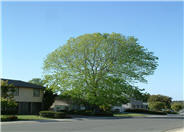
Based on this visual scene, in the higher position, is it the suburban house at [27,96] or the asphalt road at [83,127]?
the suburban house at [27,96]

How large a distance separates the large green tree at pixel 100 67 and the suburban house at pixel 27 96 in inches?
169

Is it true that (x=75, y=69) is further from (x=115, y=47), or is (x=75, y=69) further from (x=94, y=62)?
(x=115, y=47)

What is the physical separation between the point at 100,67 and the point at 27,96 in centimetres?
1349

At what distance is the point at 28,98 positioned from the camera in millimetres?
46969

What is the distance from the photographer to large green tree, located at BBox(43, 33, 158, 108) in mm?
43625

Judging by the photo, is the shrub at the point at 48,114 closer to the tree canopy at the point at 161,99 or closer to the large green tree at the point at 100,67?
the large green tree at the point at 100,67

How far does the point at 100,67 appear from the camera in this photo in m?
45.1

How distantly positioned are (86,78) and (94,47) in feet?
17.0

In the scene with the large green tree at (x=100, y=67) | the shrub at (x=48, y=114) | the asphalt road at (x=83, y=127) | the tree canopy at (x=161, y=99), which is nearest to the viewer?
the asphalt road at (x=83, y=127)

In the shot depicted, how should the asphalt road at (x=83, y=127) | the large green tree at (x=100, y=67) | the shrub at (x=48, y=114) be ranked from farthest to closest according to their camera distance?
the large green tree at (x=100, y=67) < the shrub at (x=48, y=114) < the asphalt road at (x=83, y=127)

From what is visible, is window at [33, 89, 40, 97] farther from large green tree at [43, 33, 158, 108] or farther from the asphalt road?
the asphalt road

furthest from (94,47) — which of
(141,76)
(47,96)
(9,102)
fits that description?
(9,102)

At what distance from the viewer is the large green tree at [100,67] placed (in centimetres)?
4362

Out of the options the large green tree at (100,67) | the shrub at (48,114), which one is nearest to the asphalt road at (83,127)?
the shrub at (48,114)
